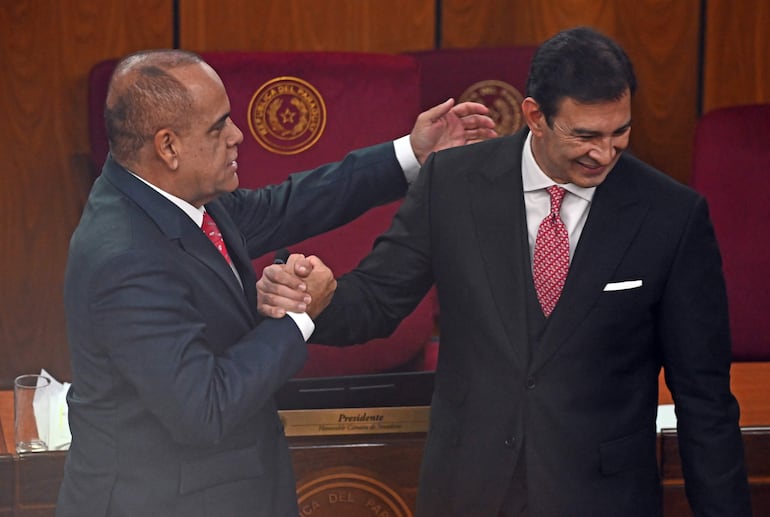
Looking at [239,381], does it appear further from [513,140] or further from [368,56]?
[368,56]

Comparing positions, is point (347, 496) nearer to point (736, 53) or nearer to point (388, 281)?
point (388, 281)

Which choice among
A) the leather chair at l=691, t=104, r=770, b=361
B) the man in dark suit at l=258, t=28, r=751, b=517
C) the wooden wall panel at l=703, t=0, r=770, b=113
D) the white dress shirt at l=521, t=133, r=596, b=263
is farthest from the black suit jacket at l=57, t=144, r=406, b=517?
the wooden wall panel at l=703, t=0, r=770, b=113

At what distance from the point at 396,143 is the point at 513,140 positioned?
29 centimetres

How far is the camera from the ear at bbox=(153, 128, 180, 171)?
1.34 meters

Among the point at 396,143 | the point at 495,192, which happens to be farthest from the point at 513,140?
the point at 396,143

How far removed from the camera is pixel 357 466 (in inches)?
75.3

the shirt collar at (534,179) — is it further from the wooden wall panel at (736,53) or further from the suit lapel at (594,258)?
the wooden wall panel at (736,53)

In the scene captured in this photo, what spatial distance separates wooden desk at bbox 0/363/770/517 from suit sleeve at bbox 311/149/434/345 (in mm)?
306

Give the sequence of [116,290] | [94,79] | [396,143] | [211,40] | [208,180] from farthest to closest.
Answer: [211,40] → [94,79] → [396,143] → [208,180] → [116,290]

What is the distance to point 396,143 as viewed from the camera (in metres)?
1.84

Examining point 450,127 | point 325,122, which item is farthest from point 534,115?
point 325,122

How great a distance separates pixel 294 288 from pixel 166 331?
0.78ft

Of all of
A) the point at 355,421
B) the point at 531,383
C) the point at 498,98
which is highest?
the point at 498,98

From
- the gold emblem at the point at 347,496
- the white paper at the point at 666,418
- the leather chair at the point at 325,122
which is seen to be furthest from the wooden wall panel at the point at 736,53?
the gold emblem at the point at 347,496
